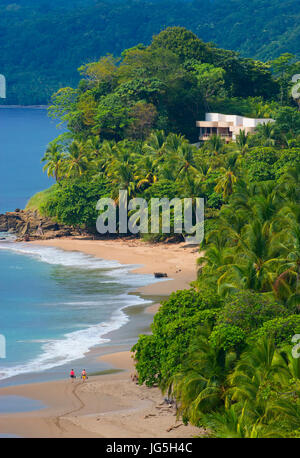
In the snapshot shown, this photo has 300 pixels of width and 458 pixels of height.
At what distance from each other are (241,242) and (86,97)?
66.8m

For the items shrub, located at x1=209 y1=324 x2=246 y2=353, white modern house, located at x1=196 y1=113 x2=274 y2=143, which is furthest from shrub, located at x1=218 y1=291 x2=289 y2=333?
white modern house, located at x1=196 y1=113 x2=274 y2=143

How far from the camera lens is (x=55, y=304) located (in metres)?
57.7

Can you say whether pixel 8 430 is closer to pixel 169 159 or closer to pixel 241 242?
pixel 241 242

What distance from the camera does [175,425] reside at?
32.6 meters

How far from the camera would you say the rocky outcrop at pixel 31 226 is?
8456cm

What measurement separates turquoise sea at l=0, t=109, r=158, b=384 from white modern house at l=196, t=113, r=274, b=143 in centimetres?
2664

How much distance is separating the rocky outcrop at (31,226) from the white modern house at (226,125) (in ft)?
71.4

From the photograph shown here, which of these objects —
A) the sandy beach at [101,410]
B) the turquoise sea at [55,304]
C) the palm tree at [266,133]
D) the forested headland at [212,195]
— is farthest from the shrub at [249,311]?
the palm tree at [266,133]

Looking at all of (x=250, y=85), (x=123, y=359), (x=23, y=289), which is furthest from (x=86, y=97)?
(x=123, y=359)

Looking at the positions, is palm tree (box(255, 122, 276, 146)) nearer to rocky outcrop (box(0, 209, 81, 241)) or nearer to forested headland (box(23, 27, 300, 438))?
forested headland (box(23, 27, 300, 438))

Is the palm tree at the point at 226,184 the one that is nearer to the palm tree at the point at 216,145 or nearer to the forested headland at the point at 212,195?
the forested headland at the point at 212,195

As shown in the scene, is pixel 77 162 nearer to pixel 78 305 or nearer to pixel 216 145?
pixel 216 145

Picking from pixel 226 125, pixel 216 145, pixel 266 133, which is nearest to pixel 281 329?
pixel 216 145

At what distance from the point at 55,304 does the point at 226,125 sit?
4653cm
